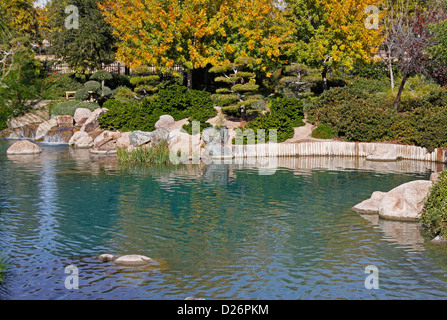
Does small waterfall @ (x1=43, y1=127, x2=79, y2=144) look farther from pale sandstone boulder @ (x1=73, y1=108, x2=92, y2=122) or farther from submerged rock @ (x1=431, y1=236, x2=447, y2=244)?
submerged rock @ (x1=431, y1=236, x2=447, y2=244)

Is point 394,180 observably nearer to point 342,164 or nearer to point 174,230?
point 342,164

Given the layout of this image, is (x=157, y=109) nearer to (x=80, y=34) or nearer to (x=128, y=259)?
(x=80, y=34)

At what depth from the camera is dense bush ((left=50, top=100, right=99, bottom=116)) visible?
150 feet

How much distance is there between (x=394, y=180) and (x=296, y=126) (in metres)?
→ 12.4

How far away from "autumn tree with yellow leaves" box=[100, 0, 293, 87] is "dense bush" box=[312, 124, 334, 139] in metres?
7.05

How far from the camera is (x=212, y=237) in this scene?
17.2m

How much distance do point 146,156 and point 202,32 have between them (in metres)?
12.6

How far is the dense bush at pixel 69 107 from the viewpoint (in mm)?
45750

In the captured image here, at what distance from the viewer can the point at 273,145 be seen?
3406 centimetres

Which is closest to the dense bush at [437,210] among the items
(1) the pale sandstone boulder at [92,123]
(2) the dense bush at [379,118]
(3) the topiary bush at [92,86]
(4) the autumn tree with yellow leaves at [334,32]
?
(2) the dense bush at [379,118]

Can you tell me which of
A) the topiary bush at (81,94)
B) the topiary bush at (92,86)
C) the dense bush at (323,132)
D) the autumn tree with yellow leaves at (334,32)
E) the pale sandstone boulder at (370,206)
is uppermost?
the autumn tree with yellow leaves at (334,32)

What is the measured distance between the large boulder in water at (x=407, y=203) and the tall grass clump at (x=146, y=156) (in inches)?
616

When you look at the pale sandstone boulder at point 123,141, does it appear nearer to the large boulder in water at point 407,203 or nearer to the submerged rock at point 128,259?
the large boulder in water at point 407,203
